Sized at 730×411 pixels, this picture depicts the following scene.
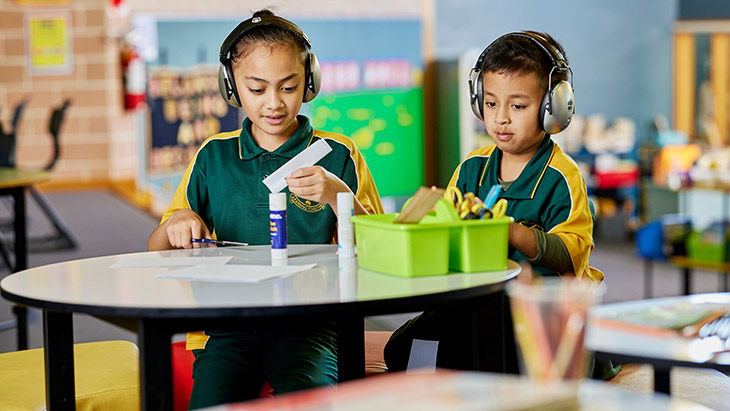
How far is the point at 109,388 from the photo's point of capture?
165cm

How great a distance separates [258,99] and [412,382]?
1.17 metres

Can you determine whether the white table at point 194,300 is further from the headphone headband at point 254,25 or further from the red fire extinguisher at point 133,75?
the red fire extinguisher at point 133,75

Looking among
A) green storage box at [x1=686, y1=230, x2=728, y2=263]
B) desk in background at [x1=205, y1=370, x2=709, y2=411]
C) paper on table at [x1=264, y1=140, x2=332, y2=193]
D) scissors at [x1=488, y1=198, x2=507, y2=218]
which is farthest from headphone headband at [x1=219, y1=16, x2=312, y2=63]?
green storage box at [x1=686, y1=230, x2=728, y2=263]

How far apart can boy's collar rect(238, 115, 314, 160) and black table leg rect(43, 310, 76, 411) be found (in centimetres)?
57

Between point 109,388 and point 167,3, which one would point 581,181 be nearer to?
point 109,388

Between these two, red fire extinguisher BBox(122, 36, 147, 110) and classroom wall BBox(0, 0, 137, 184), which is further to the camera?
classroom wall BBox(0, 0, 137, 184)

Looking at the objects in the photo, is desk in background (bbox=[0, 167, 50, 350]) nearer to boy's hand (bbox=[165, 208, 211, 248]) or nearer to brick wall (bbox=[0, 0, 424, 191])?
boy's hand (bbox=[165, 208, 211, 248])

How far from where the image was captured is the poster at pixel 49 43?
777cm

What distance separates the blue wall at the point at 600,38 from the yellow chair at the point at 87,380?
6337mm

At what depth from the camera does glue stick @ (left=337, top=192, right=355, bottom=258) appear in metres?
1.53

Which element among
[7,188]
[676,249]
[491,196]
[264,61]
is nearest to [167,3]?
[7,188]

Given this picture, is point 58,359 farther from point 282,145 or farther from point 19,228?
point 19,228

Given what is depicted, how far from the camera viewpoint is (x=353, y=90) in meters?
7.15

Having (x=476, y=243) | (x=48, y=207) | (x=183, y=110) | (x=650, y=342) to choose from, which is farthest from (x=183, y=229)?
(x=183, y=110)
